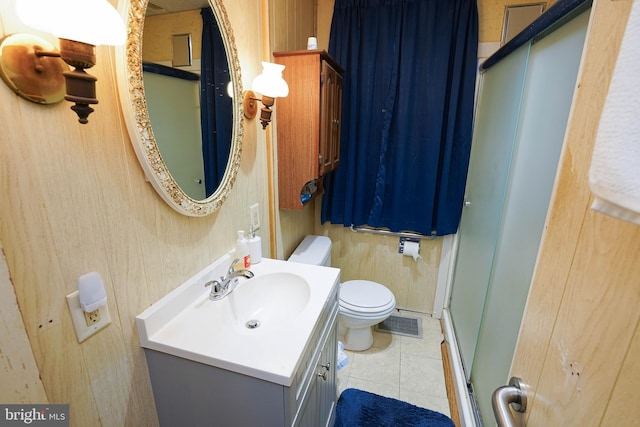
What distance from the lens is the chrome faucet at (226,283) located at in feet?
3.45

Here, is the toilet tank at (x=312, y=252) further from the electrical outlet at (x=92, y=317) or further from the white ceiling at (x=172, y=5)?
the white ceiling at (x=172, y=5)

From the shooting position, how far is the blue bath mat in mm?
1499

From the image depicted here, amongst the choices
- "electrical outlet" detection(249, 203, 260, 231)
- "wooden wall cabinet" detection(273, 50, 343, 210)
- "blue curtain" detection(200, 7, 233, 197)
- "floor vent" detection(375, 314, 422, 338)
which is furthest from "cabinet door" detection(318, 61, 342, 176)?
"floor vent" detection(375, 314, 422, 338)

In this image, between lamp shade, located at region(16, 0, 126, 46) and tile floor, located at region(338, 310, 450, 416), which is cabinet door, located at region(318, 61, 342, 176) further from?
tile floor, located at region(338, 310, 450, 416)

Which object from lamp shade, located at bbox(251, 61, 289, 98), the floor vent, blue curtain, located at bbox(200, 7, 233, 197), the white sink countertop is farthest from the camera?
the floor vent

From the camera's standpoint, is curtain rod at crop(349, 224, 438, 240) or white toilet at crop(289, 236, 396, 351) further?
curtain rod at crop(349, 224, 438, 240)

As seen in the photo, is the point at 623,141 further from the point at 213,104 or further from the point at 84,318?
the point at 213,104

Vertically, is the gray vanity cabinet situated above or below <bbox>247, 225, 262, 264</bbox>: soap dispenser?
below

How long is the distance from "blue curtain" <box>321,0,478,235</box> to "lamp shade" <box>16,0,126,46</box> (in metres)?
1.69

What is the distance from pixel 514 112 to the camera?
128cm

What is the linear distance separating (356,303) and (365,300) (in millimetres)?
73

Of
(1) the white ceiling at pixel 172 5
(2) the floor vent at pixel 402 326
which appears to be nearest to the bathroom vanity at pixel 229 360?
(1) the white ceiling at pixel 172 5

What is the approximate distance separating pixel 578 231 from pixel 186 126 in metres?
1.08

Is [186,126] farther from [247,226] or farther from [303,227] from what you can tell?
[303,227]
